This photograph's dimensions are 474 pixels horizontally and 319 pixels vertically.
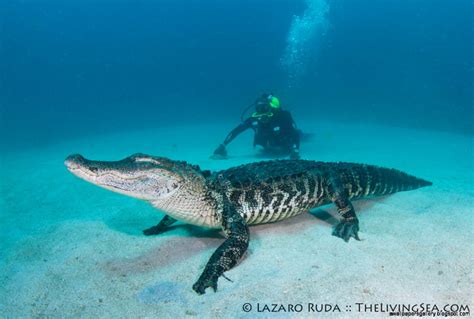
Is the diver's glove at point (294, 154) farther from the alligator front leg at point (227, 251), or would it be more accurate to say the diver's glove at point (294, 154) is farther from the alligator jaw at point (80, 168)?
the alligator jaw at point (80, 168)

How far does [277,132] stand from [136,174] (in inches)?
360

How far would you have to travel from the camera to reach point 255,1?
102 m

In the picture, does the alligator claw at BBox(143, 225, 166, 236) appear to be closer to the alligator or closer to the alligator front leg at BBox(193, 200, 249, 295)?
the alligator

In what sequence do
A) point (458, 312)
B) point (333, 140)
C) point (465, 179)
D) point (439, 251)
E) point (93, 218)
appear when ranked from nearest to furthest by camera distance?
point (458, 312) < point (439, 251) < point (93, 218) < point (465, 179) < point (333, 140)

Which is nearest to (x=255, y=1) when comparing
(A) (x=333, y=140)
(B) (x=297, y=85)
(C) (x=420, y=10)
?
(B) (x=297, y=85)

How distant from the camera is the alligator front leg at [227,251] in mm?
3342

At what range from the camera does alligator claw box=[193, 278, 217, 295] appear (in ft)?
10.7

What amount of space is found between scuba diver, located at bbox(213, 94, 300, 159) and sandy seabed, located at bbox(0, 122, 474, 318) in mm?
6430

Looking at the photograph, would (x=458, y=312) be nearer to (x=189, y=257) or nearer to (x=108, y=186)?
(x=189, y=257)

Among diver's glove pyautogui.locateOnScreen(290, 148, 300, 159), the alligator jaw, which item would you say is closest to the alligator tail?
the alligator jaw

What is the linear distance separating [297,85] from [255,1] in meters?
44.2

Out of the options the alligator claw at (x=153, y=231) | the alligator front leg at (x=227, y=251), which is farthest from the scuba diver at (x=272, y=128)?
the alligator front leg at (x=227, y=251)

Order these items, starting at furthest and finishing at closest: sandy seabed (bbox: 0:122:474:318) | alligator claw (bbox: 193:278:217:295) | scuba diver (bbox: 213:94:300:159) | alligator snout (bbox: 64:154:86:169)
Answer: scuba diver (bbox: 213:94:300:159) → alligator snout (bbox: 64:154:86:169) → alligator claw (bbox: 193:278:217:295) → sandy seabed (bbox: 0:122:474:318)

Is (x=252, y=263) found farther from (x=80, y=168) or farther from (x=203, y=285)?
(x=80, y=168)
